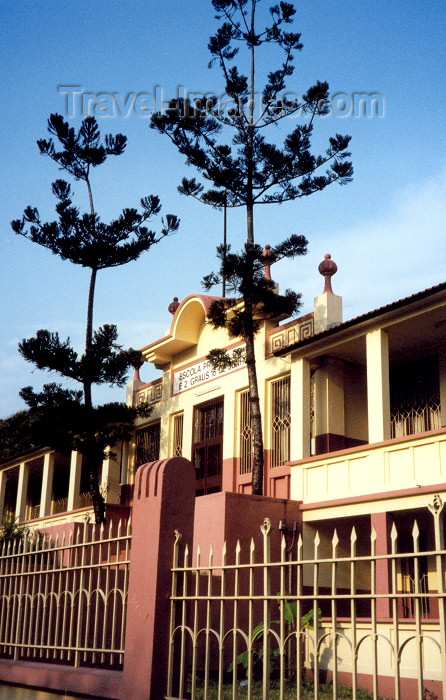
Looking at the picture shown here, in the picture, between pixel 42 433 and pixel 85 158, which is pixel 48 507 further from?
pixel 85 158

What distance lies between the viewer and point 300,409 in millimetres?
14883

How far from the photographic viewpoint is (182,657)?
5.77 meters

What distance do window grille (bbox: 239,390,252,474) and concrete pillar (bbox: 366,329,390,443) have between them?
154 inches

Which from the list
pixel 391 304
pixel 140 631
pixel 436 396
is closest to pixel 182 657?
pixel 140 631

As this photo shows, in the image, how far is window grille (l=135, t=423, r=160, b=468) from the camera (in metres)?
20.6

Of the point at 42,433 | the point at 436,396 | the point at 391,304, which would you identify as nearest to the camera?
the point at 391,304

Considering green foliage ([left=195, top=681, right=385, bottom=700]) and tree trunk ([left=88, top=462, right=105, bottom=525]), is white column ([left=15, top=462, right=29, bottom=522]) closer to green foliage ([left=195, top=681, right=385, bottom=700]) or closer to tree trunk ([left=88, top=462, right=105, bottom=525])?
tree trunk ([left=88, top=462, right=105, bottom=525])

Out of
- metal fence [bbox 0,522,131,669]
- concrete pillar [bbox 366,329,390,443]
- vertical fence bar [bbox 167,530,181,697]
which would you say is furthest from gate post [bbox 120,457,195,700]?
concrete pillar [bbox 366,329,390,443]

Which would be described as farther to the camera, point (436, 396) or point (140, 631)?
point (436, 396)

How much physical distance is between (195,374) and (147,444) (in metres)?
3.02

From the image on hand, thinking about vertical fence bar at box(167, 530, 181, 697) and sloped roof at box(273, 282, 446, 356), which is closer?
vertical fence bar at box(167, 530, 181, 697)

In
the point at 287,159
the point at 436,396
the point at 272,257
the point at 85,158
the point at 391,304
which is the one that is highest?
the point at 85,158

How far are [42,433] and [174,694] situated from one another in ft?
45.0

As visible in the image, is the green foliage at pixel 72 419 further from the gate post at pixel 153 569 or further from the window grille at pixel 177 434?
the gate post at pixel 153 569
